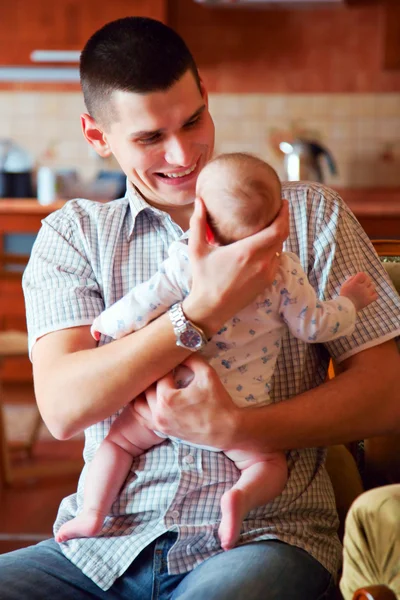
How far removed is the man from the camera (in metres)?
1.26

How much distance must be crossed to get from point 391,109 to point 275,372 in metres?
3.77

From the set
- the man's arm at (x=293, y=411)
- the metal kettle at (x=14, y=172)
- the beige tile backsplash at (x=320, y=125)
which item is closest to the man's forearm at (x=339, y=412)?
the man's arm at (x=293, y=411)

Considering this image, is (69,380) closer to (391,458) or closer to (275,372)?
(275,372)

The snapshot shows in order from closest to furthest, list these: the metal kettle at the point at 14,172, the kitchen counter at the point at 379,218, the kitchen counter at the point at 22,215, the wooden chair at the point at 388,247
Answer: the wooden chair at the point at 388,247
the kitchen counter at the point at 379,218
the kitchen counter at the point at 22,215
the metal kettle at the point at 14,172

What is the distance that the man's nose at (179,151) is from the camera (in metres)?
1.41

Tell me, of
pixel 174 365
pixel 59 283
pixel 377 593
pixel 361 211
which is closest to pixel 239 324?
pixel 174 365

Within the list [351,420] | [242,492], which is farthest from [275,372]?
[242,492]

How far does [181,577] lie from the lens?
1296 mm

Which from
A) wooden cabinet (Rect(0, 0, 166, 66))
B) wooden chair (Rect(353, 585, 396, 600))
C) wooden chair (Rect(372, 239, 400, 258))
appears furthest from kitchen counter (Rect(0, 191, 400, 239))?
wooden chair (Rect(353, 585, 396, 600))

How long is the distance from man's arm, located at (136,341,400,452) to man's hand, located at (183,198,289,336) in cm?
9

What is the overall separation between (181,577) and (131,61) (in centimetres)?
83

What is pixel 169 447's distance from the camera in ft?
4.49

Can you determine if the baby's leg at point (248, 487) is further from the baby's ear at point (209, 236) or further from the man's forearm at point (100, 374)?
the baby's ear at point (209, 236)

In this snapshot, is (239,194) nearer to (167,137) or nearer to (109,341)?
(167,137)
